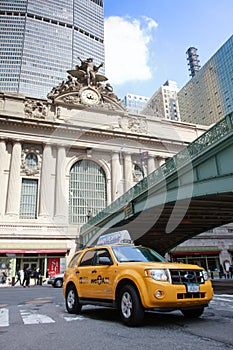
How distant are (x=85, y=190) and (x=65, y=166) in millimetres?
4629

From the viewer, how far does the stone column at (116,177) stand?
1652 inches

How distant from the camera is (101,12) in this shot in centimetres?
14912

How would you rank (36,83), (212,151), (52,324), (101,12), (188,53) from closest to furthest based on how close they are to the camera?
(52,324) → (212,151) → (36,83) → (188,53) → (101,12)

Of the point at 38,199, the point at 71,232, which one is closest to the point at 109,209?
the point at 71,232

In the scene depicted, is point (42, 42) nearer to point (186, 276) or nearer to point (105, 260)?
point (105, 260)

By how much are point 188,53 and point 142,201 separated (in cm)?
13229

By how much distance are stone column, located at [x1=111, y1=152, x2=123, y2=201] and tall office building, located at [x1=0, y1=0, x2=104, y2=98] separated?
251 feet

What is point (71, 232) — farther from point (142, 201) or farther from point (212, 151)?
point (212, 151)

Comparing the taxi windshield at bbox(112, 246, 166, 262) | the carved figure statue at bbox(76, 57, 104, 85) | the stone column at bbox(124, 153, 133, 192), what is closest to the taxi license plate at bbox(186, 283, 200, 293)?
the taxi windshield at bbox(112, 246, 166, 262)

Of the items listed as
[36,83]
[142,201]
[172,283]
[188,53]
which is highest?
[188,53]

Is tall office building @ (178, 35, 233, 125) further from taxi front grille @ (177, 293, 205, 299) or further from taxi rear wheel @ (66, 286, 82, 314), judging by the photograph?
taxi front grille @ (177, 293, 205, 299)

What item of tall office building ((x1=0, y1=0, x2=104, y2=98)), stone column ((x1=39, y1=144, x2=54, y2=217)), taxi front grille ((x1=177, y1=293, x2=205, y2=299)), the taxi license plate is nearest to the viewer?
taxi front grille ((x1=177, y1=293, x2=205, y2=299))

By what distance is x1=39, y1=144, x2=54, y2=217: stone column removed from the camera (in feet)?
122

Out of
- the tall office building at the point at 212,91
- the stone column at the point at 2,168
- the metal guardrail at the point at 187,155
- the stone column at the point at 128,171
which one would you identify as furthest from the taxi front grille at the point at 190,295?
the tall office building at the point at 212,91
